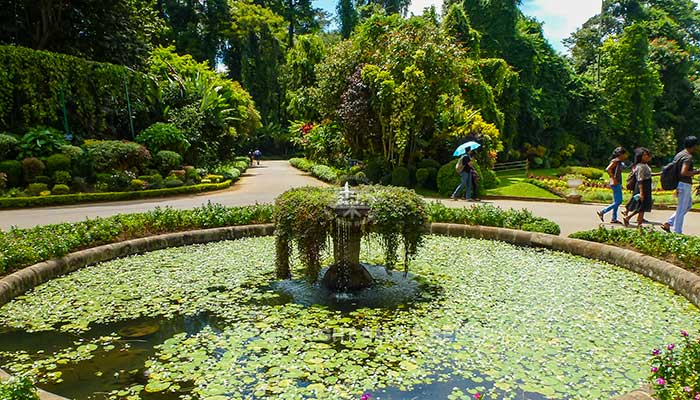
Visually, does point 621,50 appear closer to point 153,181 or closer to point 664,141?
point 664,141

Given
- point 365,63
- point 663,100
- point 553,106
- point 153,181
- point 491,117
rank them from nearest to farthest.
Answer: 1. point 153,181
2. point 365,63
3. point 491,117
4. point 553,106
5. point 663,100

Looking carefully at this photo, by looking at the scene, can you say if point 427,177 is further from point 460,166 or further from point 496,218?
point 496,218

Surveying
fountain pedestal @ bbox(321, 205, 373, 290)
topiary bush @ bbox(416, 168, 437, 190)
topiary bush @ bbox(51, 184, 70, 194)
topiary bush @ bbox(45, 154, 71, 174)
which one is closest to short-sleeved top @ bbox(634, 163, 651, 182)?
fountain pedestal @ bbox(321, 205, 373, 290)

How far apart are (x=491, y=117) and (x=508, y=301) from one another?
1705cm

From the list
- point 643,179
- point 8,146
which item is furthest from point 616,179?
point 8,146

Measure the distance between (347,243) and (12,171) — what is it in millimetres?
14740

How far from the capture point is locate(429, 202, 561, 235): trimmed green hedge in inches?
320

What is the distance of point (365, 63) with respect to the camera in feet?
60.5

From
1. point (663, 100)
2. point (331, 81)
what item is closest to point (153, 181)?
point (331, 81)

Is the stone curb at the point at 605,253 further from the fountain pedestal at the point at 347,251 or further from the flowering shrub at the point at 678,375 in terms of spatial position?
the fountain pedestal at the point at 347,251

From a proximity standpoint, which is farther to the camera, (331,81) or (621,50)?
(621,50)

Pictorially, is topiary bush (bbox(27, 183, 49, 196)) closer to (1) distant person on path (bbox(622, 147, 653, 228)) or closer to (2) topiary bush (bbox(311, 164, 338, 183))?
(2) topiary bush (bbox(311, 164, 338, 183))

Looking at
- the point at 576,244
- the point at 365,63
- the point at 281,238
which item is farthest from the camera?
the point at 365,63

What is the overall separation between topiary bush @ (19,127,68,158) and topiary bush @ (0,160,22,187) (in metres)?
0.83
